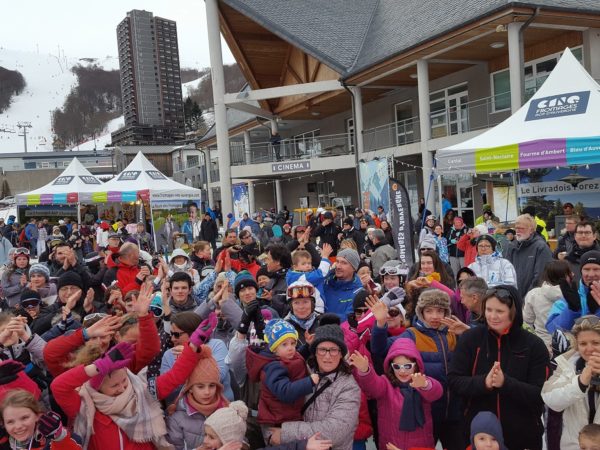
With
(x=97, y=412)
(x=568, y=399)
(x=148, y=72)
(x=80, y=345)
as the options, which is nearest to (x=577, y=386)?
(x=568, y=399)

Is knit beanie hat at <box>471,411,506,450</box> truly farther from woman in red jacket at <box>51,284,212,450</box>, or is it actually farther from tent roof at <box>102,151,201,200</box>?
tent roof at <box>102,151,201,200</box>

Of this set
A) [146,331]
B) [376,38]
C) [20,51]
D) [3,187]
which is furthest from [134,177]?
[20,51]

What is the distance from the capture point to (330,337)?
2.94m

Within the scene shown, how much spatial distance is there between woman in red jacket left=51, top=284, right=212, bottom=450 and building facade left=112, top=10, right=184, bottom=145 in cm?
8275

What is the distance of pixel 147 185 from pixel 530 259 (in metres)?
13.7

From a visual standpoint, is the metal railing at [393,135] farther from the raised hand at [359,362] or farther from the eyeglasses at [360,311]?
the raised hand at [359,362]

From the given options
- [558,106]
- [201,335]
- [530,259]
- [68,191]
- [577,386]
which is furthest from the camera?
[68,191]

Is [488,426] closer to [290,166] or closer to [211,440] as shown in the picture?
[211,440]

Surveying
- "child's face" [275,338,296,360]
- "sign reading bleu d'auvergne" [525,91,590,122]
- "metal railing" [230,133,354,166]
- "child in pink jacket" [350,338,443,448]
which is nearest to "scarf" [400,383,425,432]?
"child in pink jacket" [350,338,443,448]

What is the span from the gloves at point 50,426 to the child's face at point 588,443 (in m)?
2.60

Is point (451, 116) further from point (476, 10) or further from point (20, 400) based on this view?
point (20, 400)

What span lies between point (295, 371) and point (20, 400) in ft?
4.87

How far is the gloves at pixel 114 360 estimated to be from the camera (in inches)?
106

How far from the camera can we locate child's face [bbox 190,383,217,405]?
9.67 feet
